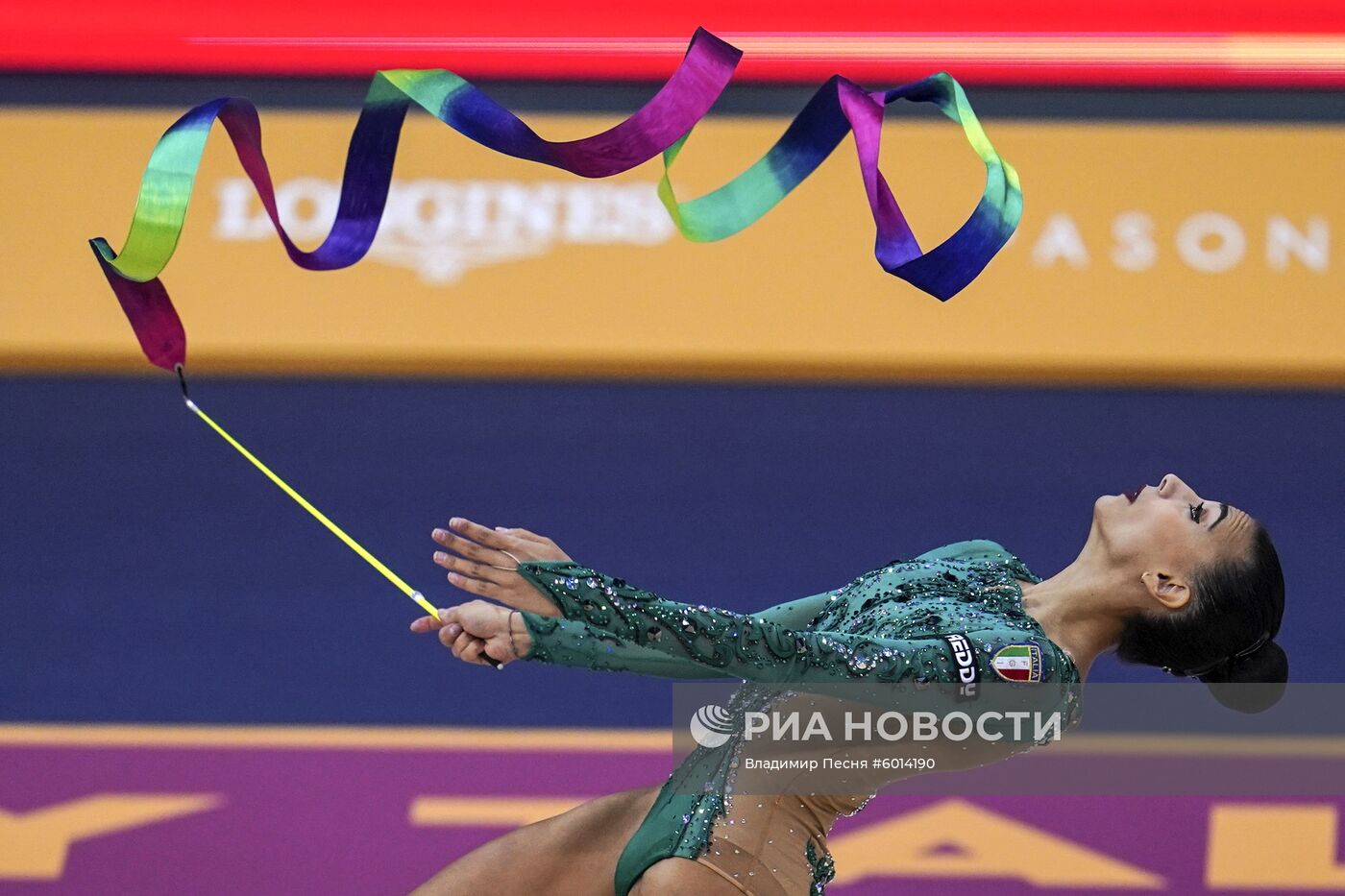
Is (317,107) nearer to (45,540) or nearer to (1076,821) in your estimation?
(45,540)

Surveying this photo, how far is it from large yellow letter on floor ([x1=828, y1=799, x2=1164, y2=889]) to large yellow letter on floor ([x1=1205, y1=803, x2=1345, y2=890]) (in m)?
0.12

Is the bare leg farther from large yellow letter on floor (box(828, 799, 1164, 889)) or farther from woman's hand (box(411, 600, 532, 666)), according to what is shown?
large yellow letter on floor (box(828, 799, 1164, 889))

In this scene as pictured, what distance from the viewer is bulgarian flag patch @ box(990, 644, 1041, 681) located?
1.60 metres

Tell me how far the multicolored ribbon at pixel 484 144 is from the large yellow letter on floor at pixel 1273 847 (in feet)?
4.25

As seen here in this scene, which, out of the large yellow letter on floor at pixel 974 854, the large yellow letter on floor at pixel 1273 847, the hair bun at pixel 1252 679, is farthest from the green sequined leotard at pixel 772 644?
the large yellow letter on floor at pixel 1273 847

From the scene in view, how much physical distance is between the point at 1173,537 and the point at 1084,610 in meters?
0.13

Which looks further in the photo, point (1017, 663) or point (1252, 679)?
point (1252, 679)

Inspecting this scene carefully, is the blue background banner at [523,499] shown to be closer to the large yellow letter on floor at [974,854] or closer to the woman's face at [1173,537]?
the large yellow letter on floor at [974,854]

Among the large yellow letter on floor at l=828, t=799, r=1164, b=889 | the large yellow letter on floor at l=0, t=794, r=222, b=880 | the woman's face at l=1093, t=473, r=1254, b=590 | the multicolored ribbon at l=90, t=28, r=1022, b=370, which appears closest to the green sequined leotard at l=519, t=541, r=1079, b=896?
the woman's face at l=1093, t=473, r=1254, b=590

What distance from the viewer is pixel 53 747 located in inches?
108

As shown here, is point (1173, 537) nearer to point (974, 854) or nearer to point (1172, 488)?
point (1172, 488)

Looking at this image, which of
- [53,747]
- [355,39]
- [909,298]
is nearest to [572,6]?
[355,39]

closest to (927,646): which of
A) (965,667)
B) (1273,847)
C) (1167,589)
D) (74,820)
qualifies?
(965,667)

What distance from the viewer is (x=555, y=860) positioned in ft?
5.91
